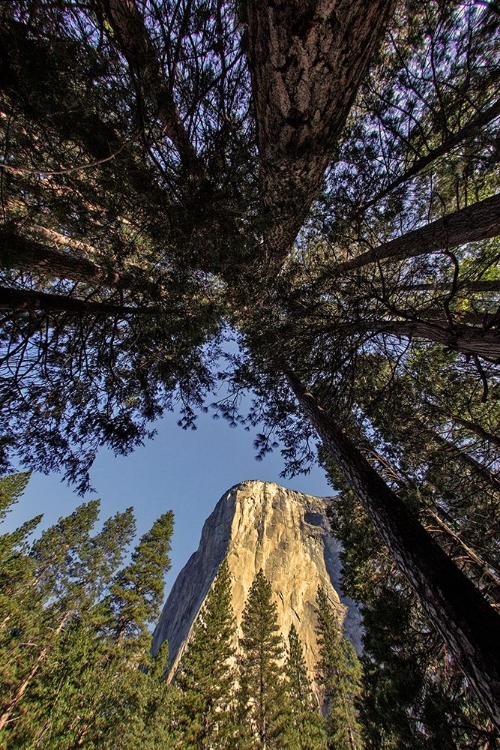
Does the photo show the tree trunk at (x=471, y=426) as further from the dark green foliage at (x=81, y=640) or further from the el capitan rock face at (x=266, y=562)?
the el capitan rock face at (x=266, y=562)

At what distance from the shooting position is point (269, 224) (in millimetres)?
3803

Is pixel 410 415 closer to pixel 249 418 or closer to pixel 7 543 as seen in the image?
pixel 249 418

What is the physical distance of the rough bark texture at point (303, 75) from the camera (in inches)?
79.0

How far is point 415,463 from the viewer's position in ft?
19.0

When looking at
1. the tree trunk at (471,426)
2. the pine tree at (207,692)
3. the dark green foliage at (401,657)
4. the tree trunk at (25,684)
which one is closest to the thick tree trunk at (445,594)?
the tree trunk at (471,426)

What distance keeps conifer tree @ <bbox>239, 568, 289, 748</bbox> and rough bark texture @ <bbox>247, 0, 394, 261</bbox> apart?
23.0 meters

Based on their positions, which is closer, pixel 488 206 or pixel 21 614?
pixel 488 206

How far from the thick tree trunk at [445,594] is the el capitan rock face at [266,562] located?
43688mm

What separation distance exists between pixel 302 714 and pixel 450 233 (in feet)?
81.4

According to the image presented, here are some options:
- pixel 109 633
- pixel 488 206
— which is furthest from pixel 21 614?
pixel 488 206

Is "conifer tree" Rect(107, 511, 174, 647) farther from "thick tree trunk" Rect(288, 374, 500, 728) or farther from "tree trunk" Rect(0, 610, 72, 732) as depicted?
"thick tree trunk" Rect(288, 374, 500, 728)

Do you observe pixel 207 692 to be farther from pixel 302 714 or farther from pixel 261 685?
pixel 302 714

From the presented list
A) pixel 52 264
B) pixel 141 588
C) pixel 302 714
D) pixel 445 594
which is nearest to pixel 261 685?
pixel 302 714

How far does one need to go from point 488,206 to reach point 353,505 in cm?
866
